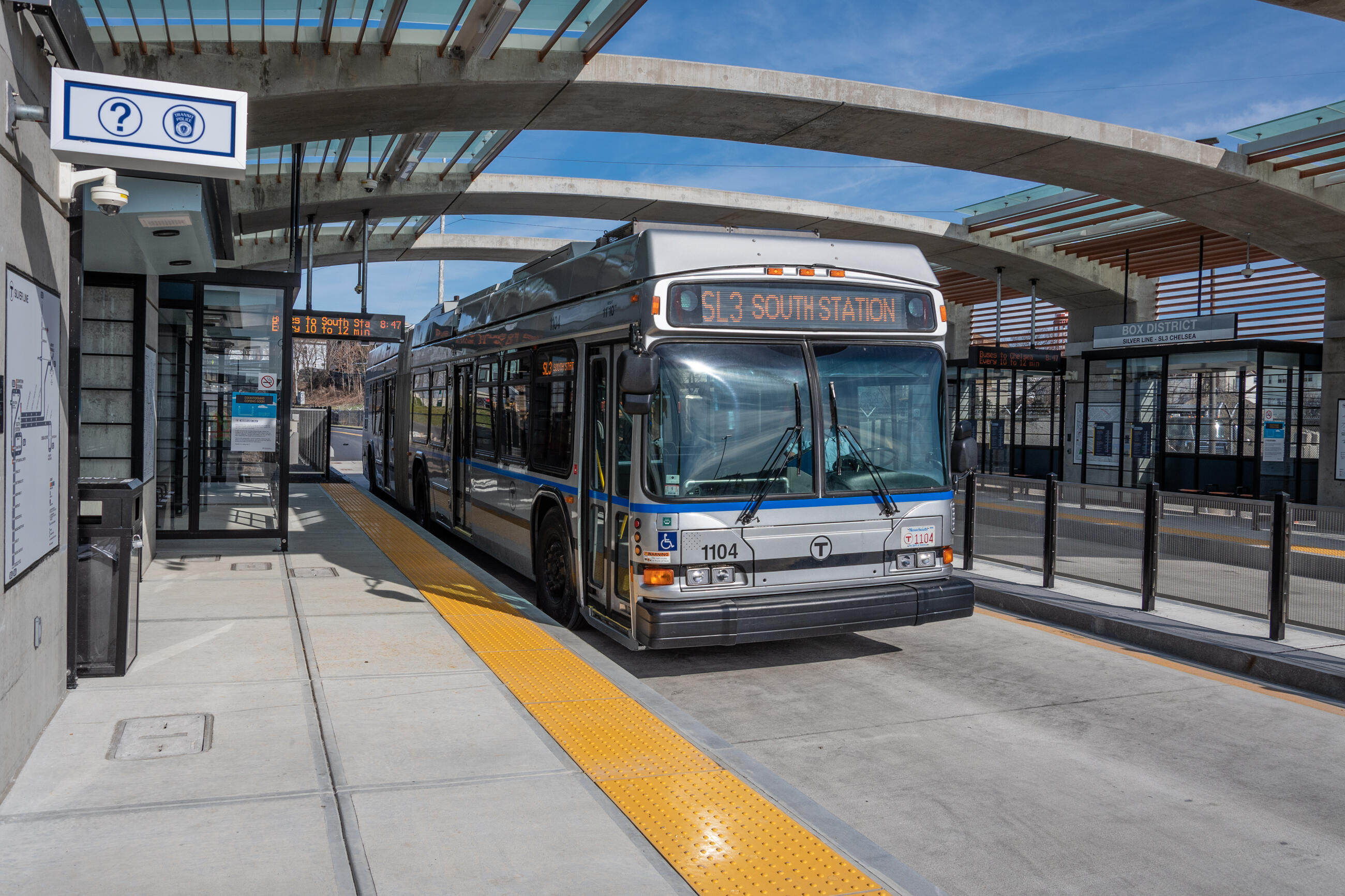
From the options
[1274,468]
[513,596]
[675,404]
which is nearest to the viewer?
[675,404]

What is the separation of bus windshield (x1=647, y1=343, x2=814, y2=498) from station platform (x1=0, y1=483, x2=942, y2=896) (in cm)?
146

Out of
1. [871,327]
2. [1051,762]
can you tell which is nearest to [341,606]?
[871,327]

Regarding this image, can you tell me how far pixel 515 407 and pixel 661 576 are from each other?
11.9ft

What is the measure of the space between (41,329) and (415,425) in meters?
10.1

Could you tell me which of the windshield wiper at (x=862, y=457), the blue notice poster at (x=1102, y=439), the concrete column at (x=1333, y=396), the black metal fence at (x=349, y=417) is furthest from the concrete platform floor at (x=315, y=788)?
the black metal fence at (x=349, y=417)

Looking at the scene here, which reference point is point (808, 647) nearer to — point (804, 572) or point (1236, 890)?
point (804, 572)

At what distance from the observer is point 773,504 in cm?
683

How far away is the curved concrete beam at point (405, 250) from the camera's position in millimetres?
24578

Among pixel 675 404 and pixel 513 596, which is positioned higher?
pixel 675 404

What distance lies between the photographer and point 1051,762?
5465 millimetres

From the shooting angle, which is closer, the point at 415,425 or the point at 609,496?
the point at 609,496

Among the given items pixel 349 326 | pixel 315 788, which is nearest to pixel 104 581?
pixel 315 788

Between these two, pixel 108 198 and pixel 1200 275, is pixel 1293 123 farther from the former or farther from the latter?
pixel 108 198

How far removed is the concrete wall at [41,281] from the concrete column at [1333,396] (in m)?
20.0
